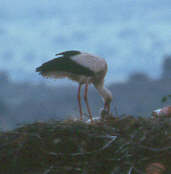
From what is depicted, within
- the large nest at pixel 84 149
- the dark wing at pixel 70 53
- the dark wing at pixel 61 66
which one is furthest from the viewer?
the dark wing at pixel 70 53

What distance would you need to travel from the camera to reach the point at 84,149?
373 centimetres

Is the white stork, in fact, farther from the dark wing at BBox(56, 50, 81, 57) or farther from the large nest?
the large nest

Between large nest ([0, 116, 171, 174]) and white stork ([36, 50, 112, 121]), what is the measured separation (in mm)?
2155

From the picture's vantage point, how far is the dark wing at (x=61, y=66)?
20.3 ft

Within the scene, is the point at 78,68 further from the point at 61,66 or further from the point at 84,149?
the point at 84,149

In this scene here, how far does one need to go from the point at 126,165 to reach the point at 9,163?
910 mm

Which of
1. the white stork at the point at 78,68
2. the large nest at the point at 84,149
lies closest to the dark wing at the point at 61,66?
the white stork at the point at 78,68

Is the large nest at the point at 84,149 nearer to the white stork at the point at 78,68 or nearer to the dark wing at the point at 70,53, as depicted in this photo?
the white stork at the point at 78,68

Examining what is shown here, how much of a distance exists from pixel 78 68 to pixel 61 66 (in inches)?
9.5

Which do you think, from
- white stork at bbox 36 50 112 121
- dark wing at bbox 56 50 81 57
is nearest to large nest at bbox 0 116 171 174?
white stork at bbox 36 50 112 121

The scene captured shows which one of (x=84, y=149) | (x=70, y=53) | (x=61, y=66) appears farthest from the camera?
(x=70, y=53)

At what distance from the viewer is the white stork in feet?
20.5

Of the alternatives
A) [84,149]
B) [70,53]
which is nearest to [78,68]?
[70,53]

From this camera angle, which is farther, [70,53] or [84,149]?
[70,53]
